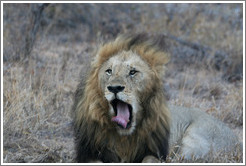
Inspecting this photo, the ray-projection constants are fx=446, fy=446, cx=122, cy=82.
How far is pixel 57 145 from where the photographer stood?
16.3ft

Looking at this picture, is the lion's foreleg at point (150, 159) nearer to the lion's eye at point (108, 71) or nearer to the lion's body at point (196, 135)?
the lion's body at point (196, 135)

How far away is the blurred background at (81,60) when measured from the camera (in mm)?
5207

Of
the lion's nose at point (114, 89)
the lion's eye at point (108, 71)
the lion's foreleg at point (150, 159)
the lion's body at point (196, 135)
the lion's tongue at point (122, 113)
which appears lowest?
the lion's foreleg at point (150, 159)

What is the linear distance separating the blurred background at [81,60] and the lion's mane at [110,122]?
366mm

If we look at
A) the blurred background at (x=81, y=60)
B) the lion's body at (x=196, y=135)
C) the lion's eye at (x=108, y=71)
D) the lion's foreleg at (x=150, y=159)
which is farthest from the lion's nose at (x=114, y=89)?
the lion's body at (x=196, y=135)

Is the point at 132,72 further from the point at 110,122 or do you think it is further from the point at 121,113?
the point at 110,122

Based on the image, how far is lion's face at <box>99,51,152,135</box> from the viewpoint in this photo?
3621mm

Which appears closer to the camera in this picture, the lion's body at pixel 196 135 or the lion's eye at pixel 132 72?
the lion's eye at pixel 132 72

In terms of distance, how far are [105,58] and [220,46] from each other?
619cm

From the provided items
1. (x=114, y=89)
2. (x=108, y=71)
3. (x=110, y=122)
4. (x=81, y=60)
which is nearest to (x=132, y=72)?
(x=108, y=71)

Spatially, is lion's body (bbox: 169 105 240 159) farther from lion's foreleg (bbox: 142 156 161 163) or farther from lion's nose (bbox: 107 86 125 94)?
lion's nose (bbox: 107 86 125 94)

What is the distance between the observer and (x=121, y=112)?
3.77m

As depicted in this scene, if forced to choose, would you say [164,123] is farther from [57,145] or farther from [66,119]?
[66,119]

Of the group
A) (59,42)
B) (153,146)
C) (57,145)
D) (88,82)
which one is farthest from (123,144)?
(59,42)
